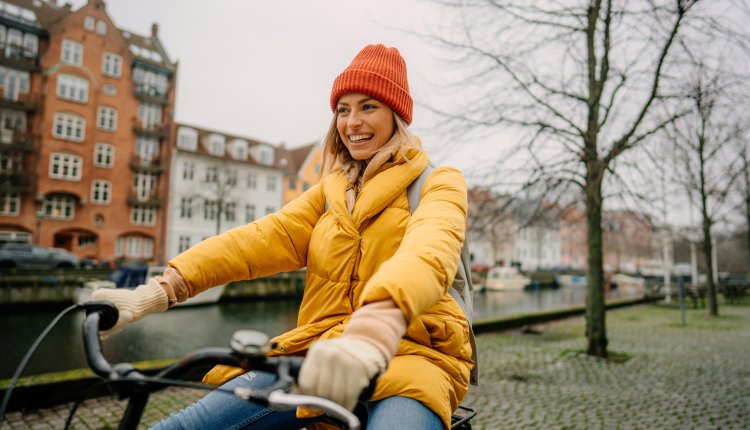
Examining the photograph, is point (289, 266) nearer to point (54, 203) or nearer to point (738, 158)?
point (738, 158)

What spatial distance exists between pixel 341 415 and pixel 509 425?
470 centimetres

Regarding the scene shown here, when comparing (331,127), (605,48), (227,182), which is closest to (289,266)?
(331,127)

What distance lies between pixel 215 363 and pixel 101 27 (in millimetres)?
42819

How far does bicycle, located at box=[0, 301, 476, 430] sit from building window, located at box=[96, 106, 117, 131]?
39.8 m

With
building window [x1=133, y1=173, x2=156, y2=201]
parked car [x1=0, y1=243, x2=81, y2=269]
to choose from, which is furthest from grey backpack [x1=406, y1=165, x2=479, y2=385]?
building window [x1=133, y1=173, x2=156, y2=201]

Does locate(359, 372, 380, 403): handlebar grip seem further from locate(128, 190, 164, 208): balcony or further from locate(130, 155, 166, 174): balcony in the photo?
locate(130, 155, 166, 174): balcony

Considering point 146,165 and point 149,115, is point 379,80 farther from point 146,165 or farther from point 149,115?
point 149,115

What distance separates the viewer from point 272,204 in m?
44.3

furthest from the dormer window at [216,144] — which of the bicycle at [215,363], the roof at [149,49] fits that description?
the bicycle at [215,363]

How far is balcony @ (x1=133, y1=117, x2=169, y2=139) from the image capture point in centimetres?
3668

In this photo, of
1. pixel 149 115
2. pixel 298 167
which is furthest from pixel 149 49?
pixel 298 167

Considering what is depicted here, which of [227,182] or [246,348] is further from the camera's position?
[227,182]

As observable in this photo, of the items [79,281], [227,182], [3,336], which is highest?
[227,182]

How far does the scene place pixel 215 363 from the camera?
1153 mm
